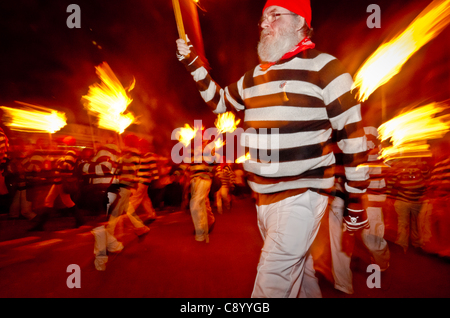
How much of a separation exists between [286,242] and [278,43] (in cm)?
140

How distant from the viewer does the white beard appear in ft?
5.74

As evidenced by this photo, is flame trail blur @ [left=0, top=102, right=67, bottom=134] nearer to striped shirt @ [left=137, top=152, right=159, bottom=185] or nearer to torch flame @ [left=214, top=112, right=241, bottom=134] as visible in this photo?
torch flame @ [left=214, top=112, right=241, bottom=134]

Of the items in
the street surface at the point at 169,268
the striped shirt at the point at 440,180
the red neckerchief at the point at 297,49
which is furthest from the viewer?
the striped shirt at the point at 440,180

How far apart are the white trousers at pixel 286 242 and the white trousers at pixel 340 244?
138cm

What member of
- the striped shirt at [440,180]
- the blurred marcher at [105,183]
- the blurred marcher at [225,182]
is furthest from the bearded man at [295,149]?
the blurred marcher at [225,182]

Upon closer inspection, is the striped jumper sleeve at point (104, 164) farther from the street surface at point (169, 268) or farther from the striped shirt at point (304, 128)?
the striped shirt at point (304, 128)

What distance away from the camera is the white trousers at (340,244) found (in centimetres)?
286

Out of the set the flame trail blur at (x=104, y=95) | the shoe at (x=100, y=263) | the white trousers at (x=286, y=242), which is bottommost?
the shoe at (x=100, y=263)

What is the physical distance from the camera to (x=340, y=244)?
9.78 feet

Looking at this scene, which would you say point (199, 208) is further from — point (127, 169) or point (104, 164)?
point (104, 164)

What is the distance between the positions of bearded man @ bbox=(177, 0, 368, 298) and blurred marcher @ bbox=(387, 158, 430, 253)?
402 centimetres

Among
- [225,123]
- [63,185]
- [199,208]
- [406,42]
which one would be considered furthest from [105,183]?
[406,42]

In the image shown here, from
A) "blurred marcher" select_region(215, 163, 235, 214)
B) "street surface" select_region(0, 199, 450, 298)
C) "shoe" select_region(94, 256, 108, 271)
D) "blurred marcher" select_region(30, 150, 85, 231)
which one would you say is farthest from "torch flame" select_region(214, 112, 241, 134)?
"shoe" select_region(94, 256, 108, 271)

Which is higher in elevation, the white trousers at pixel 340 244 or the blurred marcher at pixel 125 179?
the blurred marcher at pixel 125 179
